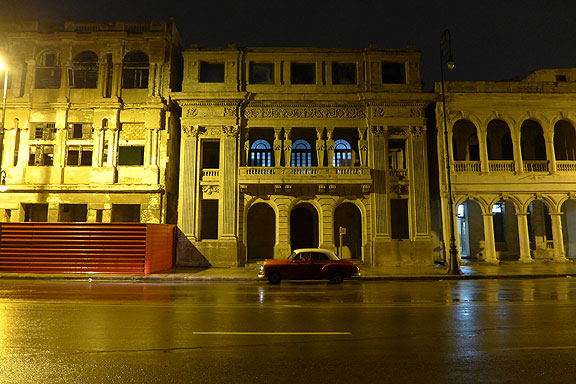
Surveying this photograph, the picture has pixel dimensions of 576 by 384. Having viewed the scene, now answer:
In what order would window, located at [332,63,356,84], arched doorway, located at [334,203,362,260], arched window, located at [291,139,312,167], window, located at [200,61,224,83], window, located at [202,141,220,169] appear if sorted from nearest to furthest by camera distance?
window, located at [200,61,224,83] < window, located at [332,63,356,84] < arched window, located at [291,139,312,167] < window, located at [202,141,220,169] < arched doorway, located at [334,203,362,260]

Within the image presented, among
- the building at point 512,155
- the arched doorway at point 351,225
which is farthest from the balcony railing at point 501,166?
the arched doorway at point 351,225

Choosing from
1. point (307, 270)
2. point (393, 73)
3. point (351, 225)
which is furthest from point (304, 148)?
point (307, 270)

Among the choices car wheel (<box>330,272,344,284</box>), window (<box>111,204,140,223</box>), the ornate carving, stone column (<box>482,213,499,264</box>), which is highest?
the ornate carving

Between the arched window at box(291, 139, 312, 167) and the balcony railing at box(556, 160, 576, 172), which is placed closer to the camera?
the balcony railing at box(556, 160, 576, 172)

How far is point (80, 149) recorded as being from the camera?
2495 centimetres

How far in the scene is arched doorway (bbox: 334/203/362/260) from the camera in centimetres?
2714

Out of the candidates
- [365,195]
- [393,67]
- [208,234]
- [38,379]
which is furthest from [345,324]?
[393,67]

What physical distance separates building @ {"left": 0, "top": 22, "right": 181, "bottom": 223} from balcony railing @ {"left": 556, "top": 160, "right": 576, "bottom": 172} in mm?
26038

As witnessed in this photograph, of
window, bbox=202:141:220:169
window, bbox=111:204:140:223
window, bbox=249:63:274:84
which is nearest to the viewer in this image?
window, bbox=111:204:140:223

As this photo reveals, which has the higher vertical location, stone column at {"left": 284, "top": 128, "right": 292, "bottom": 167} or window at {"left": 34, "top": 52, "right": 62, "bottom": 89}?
window at {"left": 34, "top": 52, "right": 62, "bottom": 89}

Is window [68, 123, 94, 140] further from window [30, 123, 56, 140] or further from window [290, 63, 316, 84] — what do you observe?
window [290, 63, 316, 84]

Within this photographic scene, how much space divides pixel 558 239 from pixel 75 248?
29.4 m

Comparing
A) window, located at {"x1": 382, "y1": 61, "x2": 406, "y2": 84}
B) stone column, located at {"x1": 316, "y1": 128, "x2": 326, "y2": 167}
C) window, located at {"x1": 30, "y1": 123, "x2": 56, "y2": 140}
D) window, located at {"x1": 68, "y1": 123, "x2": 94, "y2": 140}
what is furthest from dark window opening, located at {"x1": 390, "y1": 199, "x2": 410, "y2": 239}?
window, located at {"x1": 30, "y1": 123, "x2": 56, "y2": 140}

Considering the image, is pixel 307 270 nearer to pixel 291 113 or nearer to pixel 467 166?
pixel 291 113
